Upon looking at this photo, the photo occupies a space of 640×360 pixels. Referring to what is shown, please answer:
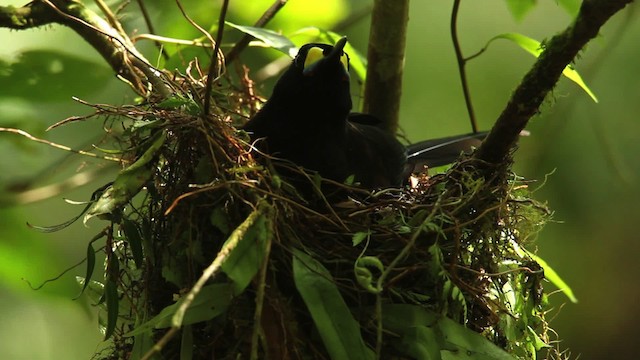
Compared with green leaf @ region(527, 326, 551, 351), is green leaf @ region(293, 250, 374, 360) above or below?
above

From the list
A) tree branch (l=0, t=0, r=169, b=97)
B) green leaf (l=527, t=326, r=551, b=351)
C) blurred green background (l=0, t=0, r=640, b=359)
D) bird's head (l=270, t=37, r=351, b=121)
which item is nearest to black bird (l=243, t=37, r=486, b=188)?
bird's head (l=270, t=37, r=351, b=121)

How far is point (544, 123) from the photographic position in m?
2.42

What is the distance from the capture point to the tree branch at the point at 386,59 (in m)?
1.69

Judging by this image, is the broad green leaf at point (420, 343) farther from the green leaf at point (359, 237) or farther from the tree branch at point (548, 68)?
the tree branch at point (548, 68)

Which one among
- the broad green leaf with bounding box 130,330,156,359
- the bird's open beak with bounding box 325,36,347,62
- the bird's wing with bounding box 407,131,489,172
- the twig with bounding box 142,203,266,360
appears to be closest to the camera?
the twig with bounding box 142,203,266,360

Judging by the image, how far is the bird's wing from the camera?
5.85 feet

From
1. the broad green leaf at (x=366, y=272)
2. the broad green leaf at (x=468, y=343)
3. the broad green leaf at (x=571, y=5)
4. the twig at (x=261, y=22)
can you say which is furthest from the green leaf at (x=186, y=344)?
the broad green leaf at (x=571, y=5)

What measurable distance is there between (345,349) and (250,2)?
124 cm

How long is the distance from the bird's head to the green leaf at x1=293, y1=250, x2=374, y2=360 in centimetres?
53

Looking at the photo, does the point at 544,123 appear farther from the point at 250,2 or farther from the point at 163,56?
the point at 163,56

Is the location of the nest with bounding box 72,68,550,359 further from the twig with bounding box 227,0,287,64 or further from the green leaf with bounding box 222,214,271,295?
the twig with bounding box 227,0,287,64

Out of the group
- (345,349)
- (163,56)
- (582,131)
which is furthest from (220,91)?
(582,131)

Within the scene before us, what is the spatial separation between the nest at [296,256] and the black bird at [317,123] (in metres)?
0.13

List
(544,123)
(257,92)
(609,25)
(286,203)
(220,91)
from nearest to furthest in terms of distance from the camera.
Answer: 1. (286,203)
2. (220,91)
3. (257,92)
4. (544,123)
5. (609,25)
